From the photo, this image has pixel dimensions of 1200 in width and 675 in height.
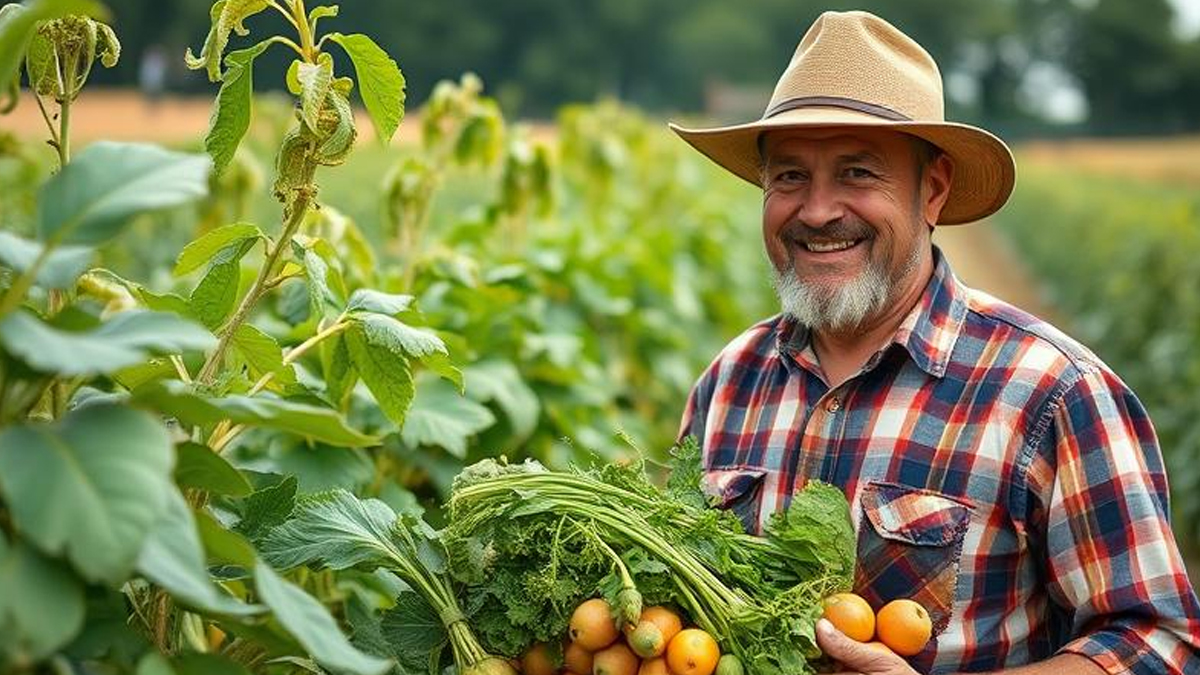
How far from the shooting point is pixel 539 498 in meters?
2.49

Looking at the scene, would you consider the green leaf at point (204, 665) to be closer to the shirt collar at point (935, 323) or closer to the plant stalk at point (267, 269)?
the plant stalk at point (267, 269)

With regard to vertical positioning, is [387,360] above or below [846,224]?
below

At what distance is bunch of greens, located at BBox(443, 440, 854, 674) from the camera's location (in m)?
2.42

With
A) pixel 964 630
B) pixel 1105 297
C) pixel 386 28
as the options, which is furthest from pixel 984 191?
pixel 386 28

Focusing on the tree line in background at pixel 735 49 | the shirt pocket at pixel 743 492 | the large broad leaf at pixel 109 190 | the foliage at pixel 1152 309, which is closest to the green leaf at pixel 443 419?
the shirt pocket at pixel 743 492

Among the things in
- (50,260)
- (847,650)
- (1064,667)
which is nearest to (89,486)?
(50,260)

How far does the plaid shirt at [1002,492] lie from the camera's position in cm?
271

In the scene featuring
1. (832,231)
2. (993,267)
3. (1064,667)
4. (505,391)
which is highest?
(832,231)

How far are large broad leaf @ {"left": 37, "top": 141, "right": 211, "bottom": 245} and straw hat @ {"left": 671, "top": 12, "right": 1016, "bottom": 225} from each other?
1.56 meters

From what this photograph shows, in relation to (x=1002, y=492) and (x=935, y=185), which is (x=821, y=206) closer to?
(x=935, y=185)

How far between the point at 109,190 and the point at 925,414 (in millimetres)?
1686

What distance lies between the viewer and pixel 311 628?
1.79 m

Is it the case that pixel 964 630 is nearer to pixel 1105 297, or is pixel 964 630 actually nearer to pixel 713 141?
pixel 713 141

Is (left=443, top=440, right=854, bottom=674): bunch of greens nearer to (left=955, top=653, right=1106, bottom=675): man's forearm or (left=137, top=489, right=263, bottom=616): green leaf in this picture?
(left=955, top=653, right=1106, bottom=675): man's forearm
